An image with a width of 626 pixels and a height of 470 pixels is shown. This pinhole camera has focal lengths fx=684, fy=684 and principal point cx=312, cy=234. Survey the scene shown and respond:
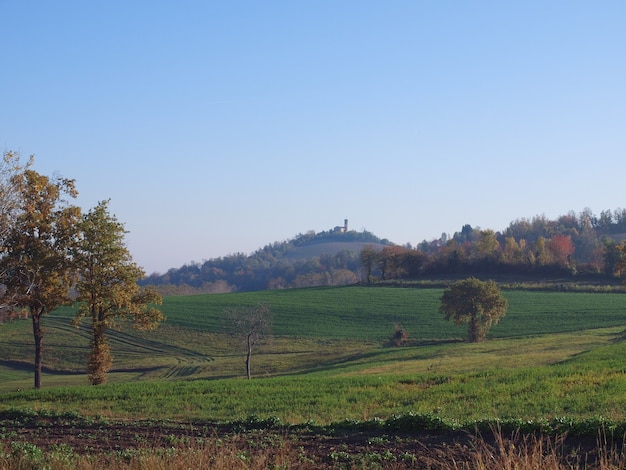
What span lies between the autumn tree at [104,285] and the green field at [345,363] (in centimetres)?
385

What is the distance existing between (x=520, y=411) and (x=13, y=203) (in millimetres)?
19381

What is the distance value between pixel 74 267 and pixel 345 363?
78.1 ft

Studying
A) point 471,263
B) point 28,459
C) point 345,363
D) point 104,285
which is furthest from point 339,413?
point 471,263

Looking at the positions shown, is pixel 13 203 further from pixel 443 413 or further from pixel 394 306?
pixel 394 306

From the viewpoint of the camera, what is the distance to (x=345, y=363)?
52.3 m

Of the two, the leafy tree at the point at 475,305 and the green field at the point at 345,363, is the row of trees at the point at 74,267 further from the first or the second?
the leafy tree at the point at 475,305

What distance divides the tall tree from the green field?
16.5 ft

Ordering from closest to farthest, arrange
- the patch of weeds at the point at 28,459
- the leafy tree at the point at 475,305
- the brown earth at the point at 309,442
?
the patch of weeds at the point at 28,459 → the brown earth at the point at 309,442 → the leafy tree at the point at 475,305

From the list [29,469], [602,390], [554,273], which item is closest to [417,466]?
[29,469]

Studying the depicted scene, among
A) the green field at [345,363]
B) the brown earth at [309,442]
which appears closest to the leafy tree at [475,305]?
the green field at [345,363]

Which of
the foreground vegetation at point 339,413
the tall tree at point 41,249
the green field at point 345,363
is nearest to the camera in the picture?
the foreground vegetation at point 339,413

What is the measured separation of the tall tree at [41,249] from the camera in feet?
111

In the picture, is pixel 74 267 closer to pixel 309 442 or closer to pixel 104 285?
pixel 104 285

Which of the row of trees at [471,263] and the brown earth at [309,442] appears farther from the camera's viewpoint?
the row of trees at [471,263]
